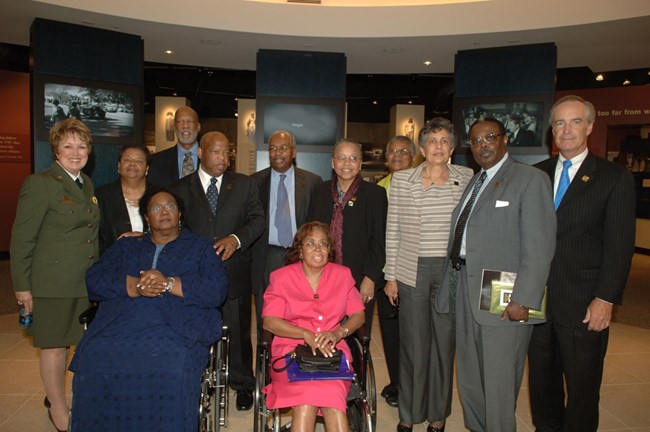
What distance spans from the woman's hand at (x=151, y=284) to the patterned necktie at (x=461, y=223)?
1.56 meters

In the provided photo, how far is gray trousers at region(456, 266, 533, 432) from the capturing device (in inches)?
97.5

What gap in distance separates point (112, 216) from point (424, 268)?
1.99 m

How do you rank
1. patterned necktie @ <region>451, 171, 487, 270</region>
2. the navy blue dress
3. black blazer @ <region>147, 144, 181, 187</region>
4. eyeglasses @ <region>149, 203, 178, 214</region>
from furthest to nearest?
1. black blazer @ <region>147, 144, 181, 187</region>
2. eyeglasses @ <region>149, 203, 178, 214</region>
3. patterned necktie @ <region>451, 171, 487, 270</region>
4. the navy blue dress

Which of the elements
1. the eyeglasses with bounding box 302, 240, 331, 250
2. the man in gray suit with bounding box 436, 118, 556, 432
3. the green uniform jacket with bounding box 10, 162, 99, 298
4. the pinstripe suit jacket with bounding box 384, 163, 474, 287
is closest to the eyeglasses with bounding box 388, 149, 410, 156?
the pinstripe suit jacket with bounding box 384, 163, 474, 287

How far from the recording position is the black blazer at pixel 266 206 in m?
3.64

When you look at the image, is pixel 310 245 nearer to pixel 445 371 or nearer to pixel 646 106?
pixel 445 371

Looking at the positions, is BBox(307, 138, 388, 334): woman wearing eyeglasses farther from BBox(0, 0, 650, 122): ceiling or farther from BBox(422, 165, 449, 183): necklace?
BBox(0, 0, 650, 122): ceiling

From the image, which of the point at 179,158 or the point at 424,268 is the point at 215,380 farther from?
the point at 179,158

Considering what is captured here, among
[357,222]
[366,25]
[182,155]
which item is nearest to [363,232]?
[357,222]

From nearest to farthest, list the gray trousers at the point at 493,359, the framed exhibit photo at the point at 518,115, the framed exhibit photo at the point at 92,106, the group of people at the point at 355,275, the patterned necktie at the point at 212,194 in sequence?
1. the group of people at the point at 355,275
2. the gray trousers at the point at 493,359
3. the patterned necktie at the point at 212,194
4. the framed exhibit photo at the point at 92,106
5. the framed exhibit photo at the point at 518,115

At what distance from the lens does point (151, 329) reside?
2457 mm

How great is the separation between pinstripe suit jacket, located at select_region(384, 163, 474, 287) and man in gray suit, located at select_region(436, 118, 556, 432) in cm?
19

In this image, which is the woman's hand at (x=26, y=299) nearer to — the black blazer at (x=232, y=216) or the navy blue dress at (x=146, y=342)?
the navy blue dress at (x=146, y=342)

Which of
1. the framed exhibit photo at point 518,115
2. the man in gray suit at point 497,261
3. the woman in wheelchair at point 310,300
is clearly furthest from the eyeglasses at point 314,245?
the framed exhibit photo at point 518,115
